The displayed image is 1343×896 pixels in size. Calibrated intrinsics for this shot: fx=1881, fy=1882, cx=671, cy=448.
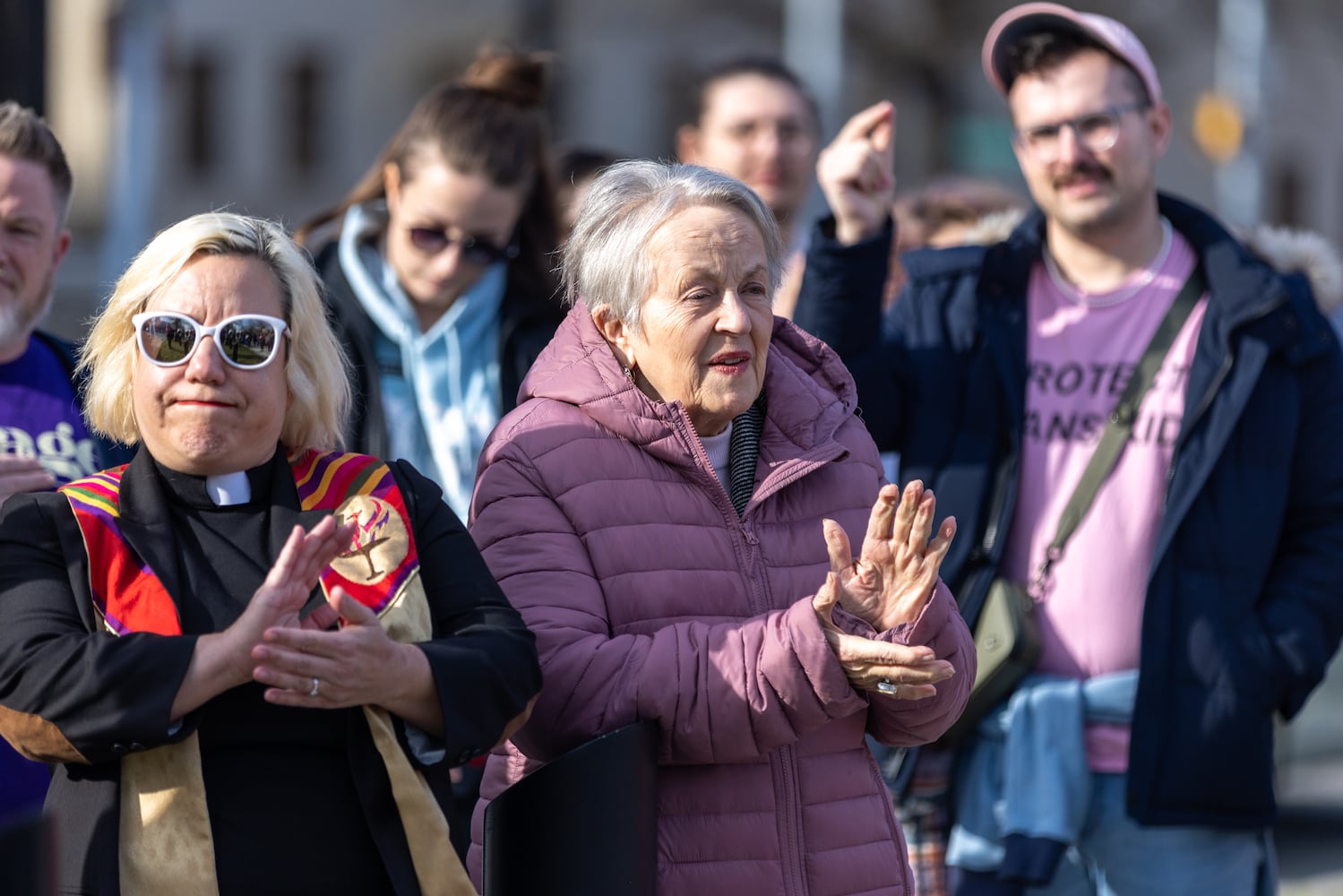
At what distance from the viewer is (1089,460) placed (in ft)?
14.2

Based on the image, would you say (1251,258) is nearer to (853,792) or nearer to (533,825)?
(853,792)

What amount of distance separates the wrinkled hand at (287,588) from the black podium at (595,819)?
49 centimetres

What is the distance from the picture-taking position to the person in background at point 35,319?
11.8ft

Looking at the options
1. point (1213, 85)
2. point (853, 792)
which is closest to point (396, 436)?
point (853, 792)

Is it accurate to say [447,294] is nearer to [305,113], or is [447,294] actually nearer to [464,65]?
[464,65]

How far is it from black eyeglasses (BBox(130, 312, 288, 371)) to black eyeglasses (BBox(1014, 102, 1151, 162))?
88.0 inches

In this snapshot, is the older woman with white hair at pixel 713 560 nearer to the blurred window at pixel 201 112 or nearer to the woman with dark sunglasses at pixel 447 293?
the woman with dark sunglasses at pixel 447 293

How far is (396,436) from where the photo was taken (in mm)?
4609

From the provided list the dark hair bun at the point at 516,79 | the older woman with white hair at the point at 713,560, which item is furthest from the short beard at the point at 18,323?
the dark hair bun at the point at 516,79

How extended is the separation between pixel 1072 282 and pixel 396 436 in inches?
66.7

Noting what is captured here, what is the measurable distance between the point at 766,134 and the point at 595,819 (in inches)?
121

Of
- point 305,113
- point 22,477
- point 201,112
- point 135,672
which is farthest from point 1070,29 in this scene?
point 201,112

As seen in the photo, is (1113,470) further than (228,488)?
Yes

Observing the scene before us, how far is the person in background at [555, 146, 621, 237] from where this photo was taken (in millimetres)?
5410
